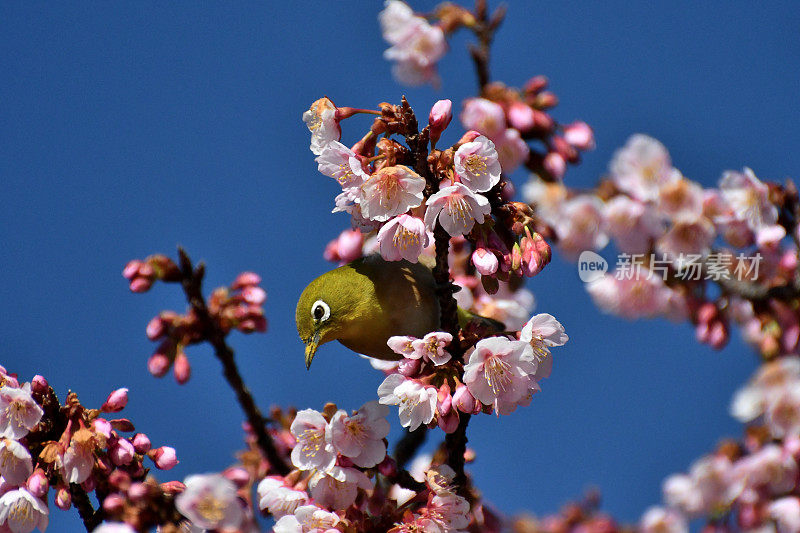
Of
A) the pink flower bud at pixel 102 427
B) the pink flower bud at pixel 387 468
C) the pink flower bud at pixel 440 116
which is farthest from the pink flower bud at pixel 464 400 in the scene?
the pink flower bud at pixel 102 427

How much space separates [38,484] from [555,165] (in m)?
3.17

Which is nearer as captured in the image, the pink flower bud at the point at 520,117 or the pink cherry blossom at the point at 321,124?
the pink cherry blossom at the point at 321,124

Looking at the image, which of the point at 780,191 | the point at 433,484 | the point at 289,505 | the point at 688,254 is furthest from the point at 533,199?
the point at 289,505

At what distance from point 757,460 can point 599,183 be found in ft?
5.64

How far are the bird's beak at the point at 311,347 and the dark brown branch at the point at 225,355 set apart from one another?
59cm

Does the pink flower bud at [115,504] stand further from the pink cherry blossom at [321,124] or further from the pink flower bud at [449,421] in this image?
the pink cherry blossom at [321,124]

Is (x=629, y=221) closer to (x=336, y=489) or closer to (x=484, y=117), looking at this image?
(x=484, y=117)

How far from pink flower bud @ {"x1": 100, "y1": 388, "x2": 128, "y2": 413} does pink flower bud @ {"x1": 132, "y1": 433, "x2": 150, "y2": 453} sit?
167 mm

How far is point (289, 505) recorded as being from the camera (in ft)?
11.6

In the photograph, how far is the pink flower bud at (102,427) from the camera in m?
3.19

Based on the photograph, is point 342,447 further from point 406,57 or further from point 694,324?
point 406,57

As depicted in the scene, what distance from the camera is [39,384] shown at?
3230 mm

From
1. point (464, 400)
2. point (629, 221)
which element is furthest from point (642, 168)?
point (464, 400)

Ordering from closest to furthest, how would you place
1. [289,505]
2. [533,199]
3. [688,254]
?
[289,505], [688,254], [533,199]
